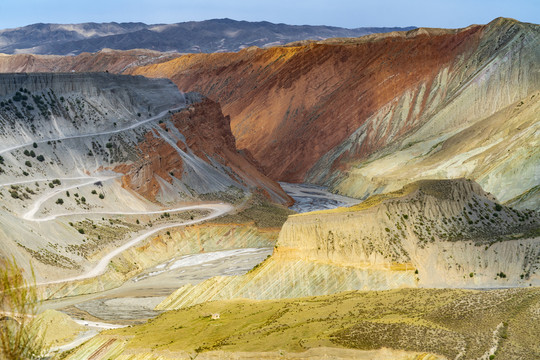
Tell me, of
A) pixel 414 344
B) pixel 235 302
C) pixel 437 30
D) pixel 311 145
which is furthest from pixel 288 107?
pixel 414 344

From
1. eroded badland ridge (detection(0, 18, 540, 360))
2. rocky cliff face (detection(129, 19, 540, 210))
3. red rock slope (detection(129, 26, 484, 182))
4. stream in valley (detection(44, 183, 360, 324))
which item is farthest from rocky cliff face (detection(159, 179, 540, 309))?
red rock slope (detection(129, 26, 484, 182))

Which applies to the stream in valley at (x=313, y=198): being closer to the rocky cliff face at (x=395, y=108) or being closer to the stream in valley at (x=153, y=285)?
the rocky cliff face at (x=395, y=108)

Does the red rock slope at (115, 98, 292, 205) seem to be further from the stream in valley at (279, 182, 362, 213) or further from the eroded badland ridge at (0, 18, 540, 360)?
the stream in valley at (279, 182, 362, 213)

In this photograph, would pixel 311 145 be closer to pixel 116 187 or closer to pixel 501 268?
pixel 116 187

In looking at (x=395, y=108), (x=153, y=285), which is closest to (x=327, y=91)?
(x=395, y=108)

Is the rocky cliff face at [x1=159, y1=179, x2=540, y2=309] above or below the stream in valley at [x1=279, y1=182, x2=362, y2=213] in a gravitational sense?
above

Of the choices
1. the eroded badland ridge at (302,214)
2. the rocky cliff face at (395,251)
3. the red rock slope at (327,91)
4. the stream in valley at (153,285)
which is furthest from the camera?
the red rock slope at (327,91)

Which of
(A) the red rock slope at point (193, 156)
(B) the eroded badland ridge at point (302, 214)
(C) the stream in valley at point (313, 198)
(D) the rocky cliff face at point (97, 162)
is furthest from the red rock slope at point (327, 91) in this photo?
(D) the rocky cliff face at point (97, 162)
